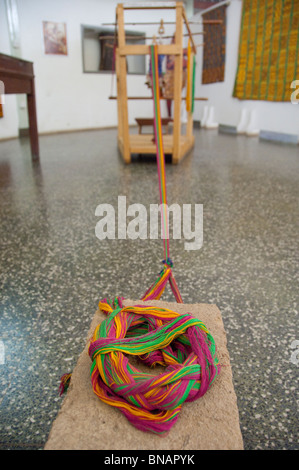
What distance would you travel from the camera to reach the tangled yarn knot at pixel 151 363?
1.80ft

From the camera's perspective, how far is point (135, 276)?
49.8 inches

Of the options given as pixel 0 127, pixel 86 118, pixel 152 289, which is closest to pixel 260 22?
pixel 86 118

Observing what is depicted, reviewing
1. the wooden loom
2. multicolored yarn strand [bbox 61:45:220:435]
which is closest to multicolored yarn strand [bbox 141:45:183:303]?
multicolored yarn strand [bbox 61:45:220:435]

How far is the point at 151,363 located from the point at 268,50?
546cm

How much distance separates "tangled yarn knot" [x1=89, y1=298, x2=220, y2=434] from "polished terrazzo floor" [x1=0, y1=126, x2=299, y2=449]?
17cm

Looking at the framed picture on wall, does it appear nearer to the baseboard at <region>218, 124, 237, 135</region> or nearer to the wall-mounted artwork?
the wall-mounted artwork

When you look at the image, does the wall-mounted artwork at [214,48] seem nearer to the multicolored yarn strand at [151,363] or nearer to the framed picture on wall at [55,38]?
the framed picture on wall at [55,38]

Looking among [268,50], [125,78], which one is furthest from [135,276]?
[268,50]

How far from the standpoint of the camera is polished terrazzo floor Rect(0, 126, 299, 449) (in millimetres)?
731

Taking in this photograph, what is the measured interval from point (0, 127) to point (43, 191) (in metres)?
3.13

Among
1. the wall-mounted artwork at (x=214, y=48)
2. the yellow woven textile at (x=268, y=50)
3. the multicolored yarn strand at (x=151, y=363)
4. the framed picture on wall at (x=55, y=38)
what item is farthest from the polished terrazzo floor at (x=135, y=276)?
the wall-mounted artwork at (x=214, y=48)

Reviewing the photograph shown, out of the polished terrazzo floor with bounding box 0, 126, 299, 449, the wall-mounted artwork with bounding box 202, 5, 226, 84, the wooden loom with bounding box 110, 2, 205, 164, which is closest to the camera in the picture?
the polished terrazzo floor with bounding box 0, 126, 299, 449

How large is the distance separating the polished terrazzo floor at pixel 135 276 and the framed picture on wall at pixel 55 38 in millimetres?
3722

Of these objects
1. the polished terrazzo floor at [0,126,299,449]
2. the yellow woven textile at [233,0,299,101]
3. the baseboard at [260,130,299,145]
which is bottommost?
the polished terrazzo floor at [0,126,299,449]
